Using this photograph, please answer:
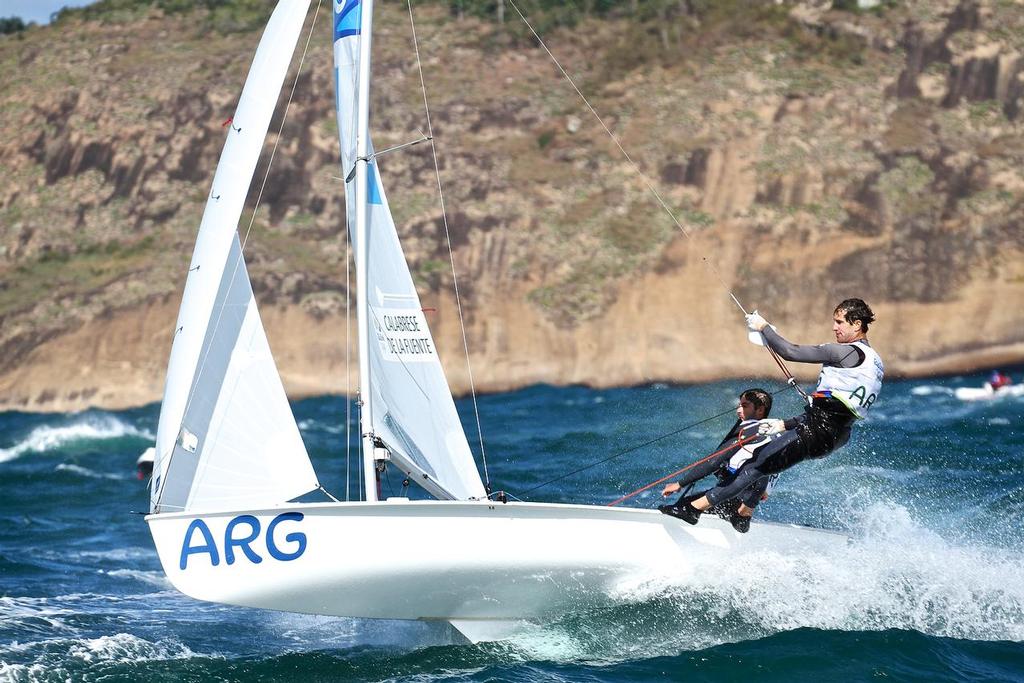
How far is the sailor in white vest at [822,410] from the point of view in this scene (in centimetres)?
730

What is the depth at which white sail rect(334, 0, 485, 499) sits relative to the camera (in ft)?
26.6

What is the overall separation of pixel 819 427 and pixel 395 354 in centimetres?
282

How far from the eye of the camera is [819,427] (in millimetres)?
7457

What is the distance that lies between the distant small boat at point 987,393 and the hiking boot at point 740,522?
14307 mm

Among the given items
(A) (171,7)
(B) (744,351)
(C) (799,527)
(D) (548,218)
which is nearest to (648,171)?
(D) (548,218)

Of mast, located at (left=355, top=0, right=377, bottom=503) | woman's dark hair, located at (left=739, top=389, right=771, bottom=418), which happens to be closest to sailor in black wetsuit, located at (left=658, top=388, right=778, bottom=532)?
woman's dark hair, located at (left=739, top=389, right=771, bottom=418)

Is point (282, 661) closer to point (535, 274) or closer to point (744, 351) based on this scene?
point (744, 351)

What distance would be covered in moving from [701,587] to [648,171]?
2478 cm

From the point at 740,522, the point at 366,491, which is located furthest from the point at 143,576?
A: the point at 740,522

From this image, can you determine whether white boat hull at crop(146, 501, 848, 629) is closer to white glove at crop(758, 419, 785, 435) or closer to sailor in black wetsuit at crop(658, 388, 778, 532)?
sailor in black wetsuit at crop(658, 388, 778, 532)

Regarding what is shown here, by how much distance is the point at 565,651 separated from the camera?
309 inches

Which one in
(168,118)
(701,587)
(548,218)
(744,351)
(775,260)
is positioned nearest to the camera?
(701,587)

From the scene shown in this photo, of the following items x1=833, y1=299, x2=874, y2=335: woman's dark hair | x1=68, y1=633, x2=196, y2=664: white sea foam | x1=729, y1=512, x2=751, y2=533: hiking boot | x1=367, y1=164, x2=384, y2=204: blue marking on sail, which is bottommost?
x1=68, y1=633, x2=196, y2=664: white sea foam

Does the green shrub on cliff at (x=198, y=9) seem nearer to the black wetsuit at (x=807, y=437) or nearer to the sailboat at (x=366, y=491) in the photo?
the sailboat at (x=366, y=491)
